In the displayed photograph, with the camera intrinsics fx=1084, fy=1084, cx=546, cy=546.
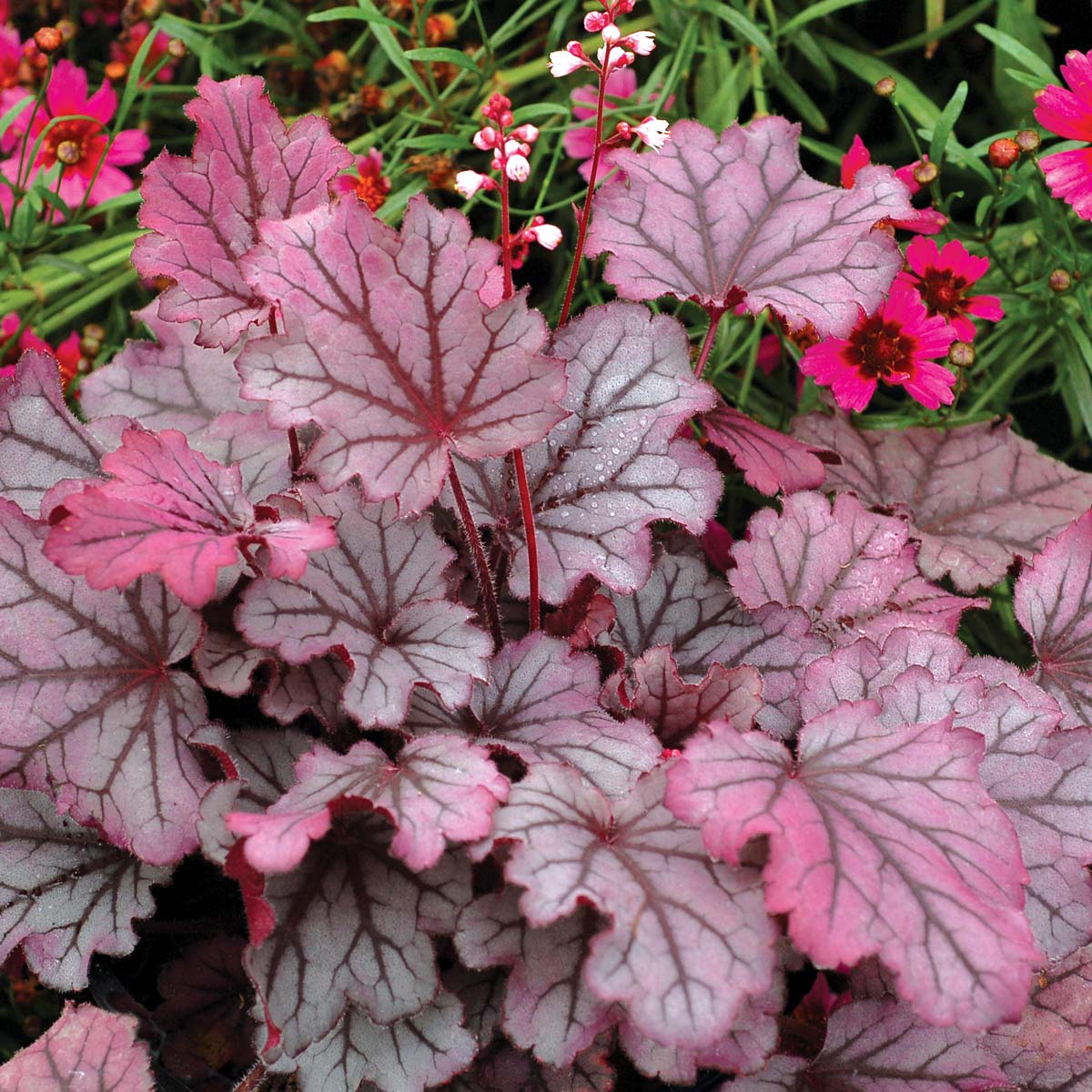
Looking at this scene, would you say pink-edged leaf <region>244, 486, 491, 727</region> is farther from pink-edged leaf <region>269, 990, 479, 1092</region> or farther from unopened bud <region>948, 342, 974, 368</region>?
unopened bud <region>948, 342, 974, 368</region>

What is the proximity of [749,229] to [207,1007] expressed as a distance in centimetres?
97

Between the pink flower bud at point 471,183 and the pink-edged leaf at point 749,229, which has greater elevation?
the pink flower bud at point 471,183

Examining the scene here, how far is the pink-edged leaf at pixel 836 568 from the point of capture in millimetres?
1129

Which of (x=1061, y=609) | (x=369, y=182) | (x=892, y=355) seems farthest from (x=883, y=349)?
(x=369, y=182)

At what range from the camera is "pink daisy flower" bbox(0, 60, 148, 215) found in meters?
1.64

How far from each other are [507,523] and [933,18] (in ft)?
3.89

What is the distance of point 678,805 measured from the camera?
0.76m

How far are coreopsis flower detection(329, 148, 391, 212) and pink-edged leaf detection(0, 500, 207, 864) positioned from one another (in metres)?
0.74

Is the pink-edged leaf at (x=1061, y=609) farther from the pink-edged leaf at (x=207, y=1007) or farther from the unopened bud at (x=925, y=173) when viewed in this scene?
the pink-edged leaf at (x=207, y=1007)

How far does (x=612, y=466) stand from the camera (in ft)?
3.46

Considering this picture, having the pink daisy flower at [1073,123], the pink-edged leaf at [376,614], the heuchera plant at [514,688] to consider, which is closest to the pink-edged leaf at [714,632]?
the heuchera plant at [514,688]

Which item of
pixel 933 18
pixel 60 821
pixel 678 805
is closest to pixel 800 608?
pixel 678 805

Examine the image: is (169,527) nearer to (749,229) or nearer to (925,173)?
(749,229)

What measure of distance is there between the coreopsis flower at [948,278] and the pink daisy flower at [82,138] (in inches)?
45.2
